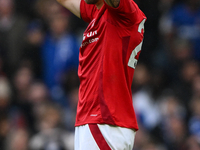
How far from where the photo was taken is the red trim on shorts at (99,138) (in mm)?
2770

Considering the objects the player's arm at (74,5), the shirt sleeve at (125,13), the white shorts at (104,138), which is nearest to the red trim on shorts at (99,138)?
the white shorts at (104,138)

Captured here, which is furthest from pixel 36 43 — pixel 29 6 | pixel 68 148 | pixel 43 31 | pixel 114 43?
pixel 114 43

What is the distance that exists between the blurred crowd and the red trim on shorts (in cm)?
308

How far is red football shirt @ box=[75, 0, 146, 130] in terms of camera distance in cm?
282

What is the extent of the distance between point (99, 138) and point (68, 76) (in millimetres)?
4196

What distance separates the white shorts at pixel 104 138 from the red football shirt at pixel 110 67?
0.16 ft

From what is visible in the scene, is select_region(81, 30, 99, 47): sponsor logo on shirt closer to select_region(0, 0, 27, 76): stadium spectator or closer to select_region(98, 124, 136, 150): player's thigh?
select_region(98, 124, 136, 150): player's thigh

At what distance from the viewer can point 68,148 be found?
5.75 metres

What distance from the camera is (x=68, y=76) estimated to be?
22.7 ft

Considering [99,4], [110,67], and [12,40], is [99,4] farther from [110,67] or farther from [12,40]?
[12,40]

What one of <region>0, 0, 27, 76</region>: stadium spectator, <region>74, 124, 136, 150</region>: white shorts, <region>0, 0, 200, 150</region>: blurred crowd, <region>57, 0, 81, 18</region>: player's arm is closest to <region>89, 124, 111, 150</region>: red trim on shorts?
<region>74, 124, 136, 150</region>: white shorts

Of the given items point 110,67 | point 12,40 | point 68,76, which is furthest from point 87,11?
point 12,40

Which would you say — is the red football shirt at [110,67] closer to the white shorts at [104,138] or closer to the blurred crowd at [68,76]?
the white shorts at [104,138]

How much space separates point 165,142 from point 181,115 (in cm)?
66
